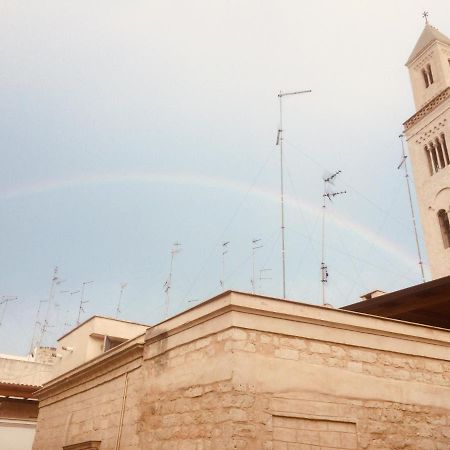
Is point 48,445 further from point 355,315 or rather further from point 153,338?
point 355,315

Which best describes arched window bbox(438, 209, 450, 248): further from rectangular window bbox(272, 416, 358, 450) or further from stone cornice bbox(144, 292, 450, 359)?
rectangular window bbox(272, 416, 358, 450)

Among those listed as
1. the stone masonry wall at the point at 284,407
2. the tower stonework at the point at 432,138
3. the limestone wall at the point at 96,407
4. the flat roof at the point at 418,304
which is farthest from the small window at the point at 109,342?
the tower stonework at the point at 432,138

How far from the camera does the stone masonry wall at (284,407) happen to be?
6590 mm

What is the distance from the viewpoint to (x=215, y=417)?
668 centimetres

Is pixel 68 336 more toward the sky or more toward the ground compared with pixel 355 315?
more toward the sky

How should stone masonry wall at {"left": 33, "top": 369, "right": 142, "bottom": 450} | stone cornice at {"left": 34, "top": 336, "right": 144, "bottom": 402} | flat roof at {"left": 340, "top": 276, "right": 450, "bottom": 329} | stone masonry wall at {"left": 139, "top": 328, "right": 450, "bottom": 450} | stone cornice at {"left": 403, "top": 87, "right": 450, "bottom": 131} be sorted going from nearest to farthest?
stone masonry wall at {"left": 139, "top": 328, "right": 450, "bottom": 450} → stone masonry wall at {"left": 33, "top": 369, "right": 142, "bottom": 450} → stone cornice at {"left": 34, "top": 336, "right": 144, "bottom": 402} → flat roof at {"left": 340, "top": 276, "right": 450, "bottom": 329} → stone cornice at {"left": 403, "top": 87, "right": 450, "bottom": 131}

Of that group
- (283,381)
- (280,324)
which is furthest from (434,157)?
(283,381)

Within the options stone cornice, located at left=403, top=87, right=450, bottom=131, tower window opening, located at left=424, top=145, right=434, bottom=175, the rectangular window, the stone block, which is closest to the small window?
the stone block

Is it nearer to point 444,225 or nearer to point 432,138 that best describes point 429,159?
point 432,138

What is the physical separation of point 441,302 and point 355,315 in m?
4.45

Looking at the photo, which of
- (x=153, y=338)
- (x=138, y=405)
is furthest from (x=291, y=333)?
(x=138, y=405)

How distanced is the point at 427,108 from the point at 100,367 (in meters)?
31.4

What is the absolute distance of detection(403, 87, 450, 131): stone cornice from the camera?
31.9 metres

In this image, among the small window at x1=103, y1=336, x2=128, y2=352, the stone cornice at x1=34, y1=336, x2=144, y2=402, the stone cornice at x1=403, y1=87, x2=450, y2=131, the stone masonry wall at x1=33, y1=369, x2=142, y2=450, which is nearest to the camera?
the stone masonry wall at x1=33, y1=369, x2=142, y2=450
